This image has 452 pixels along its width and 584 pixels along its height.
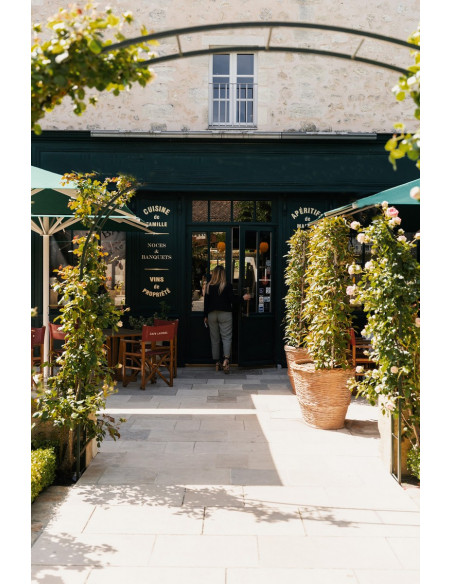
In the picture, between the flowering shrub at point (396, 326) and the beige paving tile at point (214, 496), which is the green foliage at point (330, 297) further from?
the beige paving tile at point (214, 496)

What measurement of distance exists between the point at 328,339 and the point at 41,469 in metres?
3.42

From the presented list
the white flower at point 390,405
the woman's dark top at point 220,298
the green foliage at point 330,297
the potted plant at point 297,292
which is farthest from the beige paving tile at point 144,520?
the woman's dark top at point 220,298

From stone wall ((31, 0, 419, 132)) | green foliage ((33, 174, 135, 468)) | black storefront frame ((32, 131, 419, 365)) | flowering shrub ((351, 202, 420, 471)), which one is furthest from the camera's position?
stone wall ((31, 0, 419, 132))

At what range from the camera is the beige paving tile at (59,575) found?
3291 mm

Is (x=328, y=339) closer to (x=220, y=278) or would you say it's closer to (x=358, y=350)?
(x=358, y=350)

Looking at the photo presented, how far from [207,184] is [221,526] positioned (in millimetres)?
7287

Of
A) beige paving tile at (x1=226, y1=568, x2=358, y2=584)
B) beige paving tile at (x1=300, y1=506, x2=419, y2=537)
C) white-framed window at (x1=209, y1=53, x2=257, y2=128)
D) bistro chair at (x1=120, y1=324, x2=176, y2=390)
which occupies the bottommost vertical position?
beige paving tile at (x1=226, y1=568, x2=358, y2=584)

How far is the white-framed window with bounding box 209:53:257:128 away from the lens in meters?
10.6

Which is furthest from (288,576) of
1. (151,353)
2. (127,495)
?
(151,353)

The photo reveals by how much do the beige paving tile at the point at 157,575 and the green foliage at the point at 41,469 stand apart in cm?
116

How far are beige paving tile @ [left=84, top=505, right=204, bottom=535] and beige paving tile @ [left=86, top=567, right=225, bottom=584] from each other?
1.67 ft

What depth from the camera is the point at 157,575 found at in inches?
132

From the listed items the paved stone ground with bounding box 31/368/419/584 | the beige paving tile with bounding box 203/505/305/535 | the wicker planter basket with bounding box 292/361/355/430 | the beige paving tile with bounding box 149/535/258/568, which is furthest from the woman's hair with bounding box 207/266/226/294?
the beige paving tile with bounding box 149/535/258/568

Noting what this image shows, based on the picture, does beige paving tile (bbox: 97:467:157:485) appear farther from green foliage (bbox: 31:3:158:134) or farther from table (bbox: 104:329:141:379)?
table (bbox: 104:329:141:379)
